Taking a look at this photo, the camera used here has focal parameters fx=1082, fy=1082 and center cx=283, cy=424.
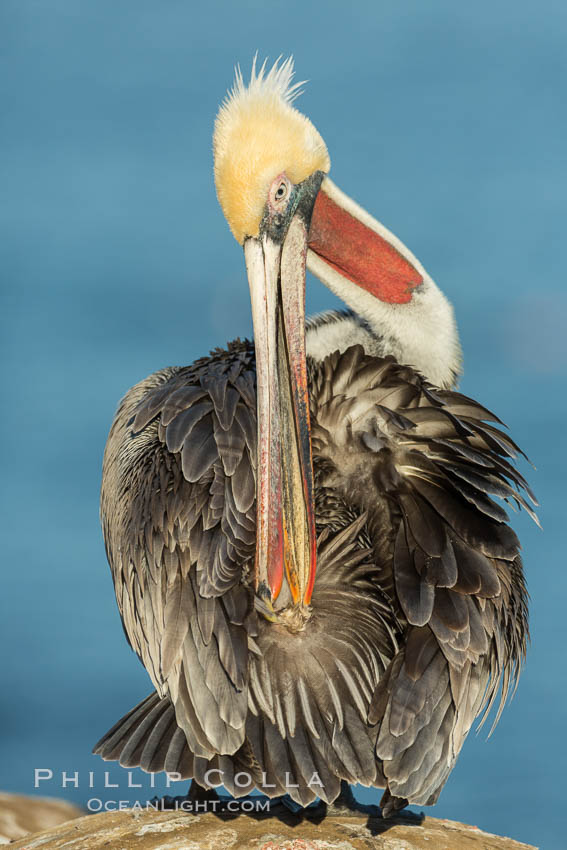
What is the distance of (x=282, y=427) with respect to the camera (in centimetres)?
366

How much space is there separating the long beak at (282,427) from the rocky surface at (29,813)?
216 cm

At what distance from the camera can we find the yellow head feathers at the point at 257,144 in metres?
3.97

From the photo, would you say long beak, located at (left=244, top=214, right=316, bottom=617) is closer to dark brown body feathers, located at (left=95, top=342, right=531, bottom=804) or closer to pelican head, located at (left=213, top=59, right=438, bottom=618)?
pelican head, located at (left=213, top=59, right=438, bottom=618)

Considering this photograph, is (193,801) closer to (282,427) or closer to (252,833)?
(252,833)

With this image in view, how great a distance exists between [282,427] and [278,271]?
0.68 m

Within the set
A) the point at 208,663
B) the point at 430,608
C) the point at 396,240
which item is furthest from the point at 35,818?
the point at 396,240

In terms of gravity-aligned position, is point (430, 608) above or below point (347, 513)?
below

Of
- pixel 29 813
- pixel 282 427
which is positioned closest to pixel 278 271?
pixel 282 427

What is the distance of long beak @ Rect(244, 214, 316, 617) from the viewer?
3.46 meters

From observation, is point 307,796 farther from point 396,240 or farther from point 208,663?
point 396,240

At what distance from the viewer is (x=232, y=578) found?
349 centimetres

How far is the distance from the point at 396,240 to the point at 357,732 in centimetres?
255

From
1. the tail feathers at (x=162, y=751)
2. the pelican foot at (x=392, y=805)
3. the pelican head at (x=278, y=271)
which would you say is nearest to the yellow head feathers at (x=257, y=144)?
the pelican head at (x=278, y=271)

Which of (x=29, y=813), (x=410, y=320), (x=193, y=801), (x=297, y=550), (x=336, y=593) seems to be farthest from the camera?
(x=29, y=813)
